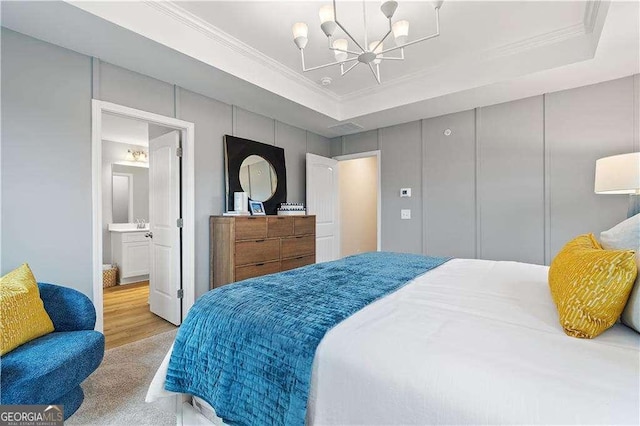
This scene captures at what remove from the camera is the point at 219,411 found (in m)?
1.10

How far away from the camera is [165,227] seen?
3.26 meters

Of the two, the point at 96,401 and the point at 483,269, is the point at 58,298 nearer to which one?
the point at 96,401

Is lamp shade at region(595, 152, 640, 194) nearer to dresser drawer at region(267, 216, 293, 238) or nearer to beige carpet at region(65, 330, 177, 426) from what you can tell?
dresser drawer at region(267, 216, 293, 238)

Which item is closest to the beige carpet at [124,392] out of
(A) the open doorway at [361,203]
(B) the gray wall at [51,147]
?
A: (B) the gray wall at [51,147]

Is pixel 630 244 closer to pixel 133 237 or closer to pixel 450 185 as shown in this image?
pixel 450 185

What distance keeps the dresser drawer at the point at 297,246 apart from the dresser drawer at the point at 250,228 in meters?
0.36

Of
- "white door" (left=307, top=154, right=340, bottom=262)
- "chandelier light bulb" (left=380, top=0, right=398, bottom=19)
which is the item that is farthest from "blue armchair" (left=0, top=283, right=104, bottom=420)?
"white door" (left=307, top=154, right=340, bottom=262)

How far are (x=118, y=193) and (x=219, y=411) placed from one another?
5.57 meters

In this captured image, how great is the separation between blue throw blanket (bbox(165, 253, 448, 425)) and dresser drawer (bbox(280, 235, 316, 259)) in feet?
6.42

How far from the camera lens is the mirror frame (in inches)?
134

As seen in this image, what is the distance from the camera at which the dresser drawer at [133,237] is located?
4.83 metres

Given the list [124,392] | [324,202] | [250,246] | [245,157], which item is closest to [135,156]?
[245,157]

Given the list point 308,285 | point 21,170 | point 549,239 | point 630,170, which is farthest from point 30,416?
point 549,239

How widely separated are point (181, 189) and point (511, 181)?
3787 mm
